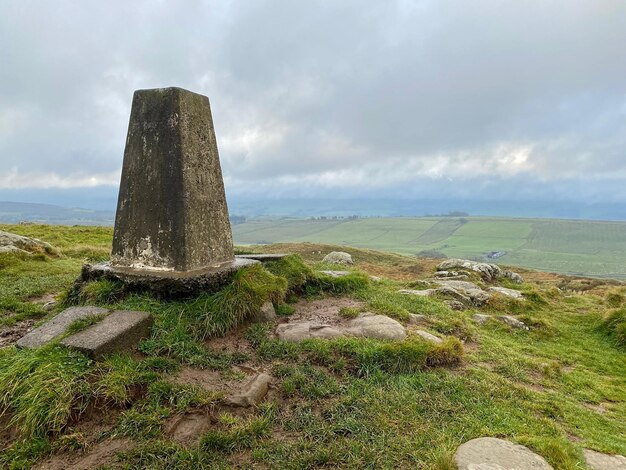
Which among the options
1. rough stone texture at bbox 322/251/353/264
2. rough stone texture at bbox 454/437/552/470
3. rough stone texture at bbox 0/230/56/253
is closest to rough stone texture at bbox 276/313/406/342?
rough stone texture at bbox 454/437/552/470

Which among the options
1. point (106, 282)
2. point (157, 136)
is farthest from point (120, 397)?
point (157, 136)

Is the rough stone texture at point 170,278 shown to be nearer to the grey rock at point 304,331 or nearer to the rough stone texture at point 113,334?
the rough stone texture at point 113,334

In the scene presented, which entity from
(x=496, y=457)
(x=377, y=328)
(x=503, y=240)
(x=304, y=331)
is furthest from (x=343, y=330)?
(x=503, y=240)

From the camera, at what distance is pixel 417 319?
343 inches

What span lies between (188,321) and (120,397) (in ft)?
6.38

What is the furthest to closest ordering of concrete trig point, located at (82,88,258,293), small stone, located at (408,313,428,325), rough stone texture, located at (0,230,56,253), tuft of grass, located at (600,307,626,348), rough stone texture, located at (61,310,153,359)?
1. rough stone texture, located at (0,230,56,253)
2. tuft of grass, located at (600,307,626,348)
3. small stone, located at (408,313,428,325)
4. concrete trig point, located at (82,88,258,293)
5. rough stone texture, located at (61,310,153,359)

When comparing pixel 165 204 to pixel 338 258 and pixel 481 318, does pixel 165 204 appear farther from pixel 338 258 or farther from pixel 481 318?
pixel 338 258

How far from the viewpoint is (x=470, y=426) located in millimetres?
4695

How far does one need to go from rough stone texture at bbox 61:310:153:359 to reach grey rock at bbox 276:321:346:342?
7.27ft

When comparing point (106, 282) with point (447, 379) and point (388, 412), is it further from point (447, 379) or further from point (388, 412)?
point (447, 379)

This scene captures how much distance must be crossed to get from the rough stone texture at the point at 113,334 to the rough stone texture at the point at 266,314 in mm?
1921

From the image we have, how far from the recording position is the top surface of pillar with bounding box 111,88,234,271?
24.1ft

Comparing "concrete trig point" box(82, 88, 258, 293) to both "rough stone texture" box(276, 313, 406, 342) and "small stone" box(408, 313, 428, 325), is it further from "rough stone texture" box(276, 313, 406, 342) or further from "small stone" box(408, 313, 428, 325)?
"small stone" box(408, 313, 428, 325)

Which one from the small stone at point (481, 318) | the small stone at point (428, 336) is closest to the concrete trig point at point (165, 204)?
the small stone at point (428, 336)
